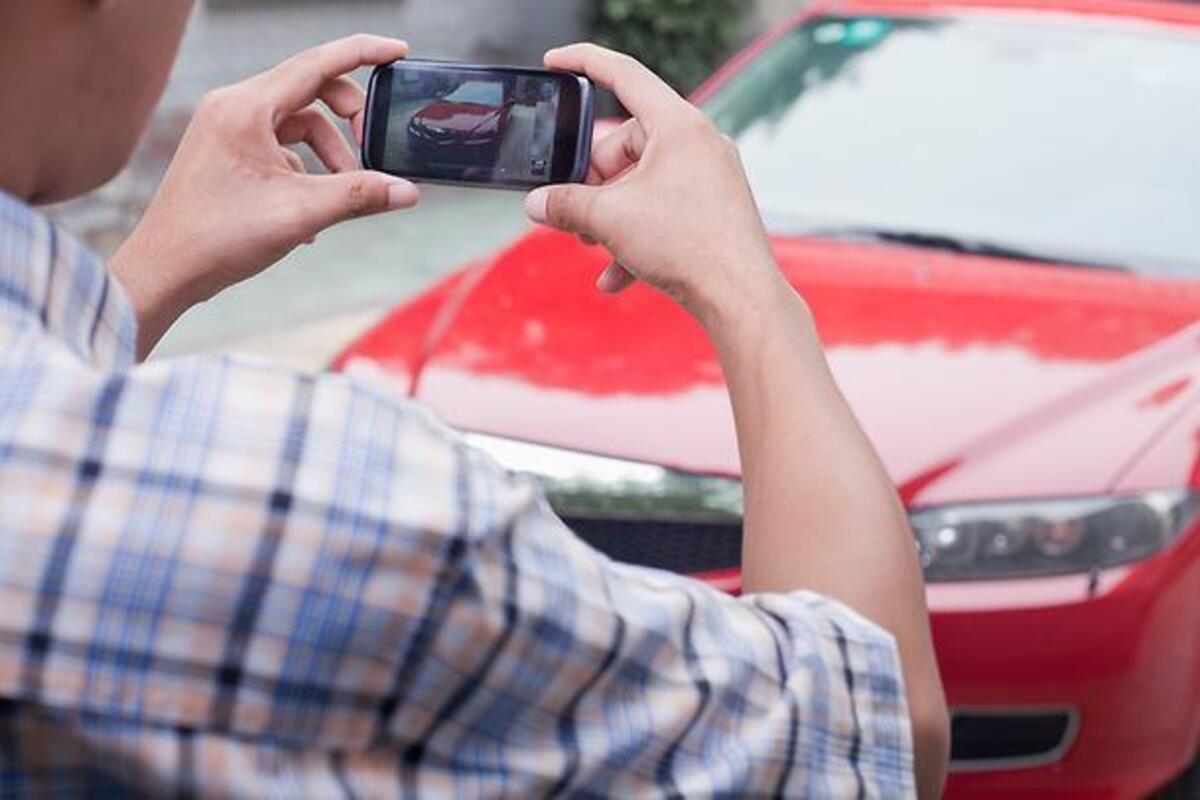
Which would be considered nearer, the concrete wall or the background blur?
the background blur

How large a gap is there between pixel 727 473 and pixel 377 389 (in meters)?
2.37

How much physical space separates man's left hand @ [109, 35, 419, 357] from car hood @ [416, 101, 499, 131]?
265mm

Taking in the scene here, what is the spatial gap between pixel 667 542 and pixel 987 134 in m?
1.41

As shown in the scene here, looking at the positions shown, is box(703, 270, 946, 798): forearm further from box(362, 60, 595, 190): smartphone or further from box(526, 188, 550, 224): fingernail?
box(362, 60, 595, 190): smartphone

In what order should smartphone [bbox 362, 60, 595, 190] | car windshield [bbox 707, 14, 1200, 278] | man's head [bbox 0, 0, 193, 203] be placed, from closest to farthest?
man's head [bbox 0, 0, 193, 203]
smartphone [bbox 362, 60, 595, 190]
car windshield [bbox 707, 14, 1200, 278]

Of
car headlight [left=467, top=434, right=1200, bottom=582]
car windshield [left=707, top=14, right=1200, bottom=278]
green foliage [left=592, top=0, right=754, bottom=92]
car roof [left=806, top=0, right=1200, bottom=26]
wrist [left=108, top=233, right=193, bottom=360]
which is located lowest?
green foliage [left=592, top=0, right=754, bottom=92]

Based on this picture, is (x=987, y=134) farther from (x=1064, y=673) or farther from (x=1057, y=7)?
(x=1064, y=673)

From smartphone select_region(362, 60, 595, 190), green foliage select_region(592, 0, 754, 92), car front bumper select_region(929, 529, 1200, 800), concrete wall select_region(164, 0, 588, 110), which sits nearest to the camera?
smartphone select_region(362, 60, 595, 190)

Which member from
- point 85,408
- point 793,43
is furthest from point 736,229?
point 793,43

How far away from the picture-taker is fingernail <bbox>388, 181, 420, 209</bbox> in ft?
5.08

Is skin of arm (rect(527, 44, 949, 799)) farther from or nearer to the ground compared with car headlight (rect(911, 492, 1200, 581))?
farther from the ground

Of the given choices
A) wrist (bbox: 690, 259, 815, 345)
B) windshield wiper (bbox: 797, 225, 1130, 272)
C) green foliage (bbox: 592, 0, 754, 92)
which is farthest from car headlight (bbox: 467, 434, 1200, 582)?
green foliage (bbox: 592, 0, 754, 92)

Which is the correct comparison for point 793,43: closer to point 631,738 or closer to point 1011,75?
point 1011,75

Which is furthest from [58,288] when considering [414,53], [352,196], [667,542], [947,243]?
[414,53]
